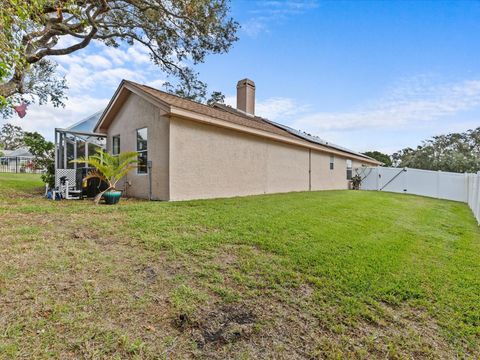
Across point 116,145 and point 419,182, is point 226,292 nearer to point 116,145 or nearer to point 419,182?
point 116,145

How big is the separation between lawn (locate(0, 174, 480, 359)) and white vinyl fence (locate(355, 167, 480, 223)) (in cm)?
1313

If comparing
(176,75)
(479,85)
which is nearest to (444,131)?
(479,85)

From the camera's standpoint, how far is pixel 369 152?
156ft

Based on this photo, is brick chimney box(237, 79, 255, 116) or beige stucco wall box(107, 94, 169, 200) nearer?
beige stucco wall box(107, 94, 169, 200)

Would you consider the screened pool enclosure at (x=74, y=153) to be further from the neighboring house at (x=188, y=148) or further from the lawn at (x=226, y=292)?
the lawn at (x=226, y=292)

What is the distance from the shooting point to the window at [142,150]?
353 inches

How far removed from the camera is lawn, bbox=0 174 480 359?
207 centimetres

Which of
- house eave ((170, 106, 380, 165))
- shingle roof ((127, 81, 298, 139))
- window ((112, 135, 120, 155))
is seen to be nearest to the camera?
house eave ((170, 106, 380, 165))

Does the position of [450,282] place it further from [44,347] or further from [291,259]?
[44,347]

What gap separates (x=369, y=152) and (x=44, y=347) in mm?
52848

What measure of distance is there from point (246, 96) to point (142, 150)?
912 cm

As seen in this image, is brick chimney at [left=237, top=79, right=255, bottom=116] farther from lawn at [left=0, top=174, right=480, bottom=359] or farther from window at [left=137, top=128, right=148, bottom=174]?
lawn at [left=0, top=174, right=480, bottom=359]

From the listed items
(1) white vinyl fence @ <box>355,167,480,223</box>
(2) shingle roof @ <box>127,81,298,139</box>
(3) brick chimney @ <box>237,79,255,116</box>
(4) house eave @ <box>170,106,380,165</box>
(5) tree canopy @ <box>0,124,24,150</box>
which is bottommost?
(1) white vinyl fence @ <box>355,167,480,223</box>

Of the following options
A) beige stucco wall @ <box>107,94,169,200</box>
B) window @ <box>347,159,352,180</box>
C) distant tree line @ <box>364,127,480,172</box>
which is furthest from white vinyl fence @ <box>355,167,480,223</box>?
distant tree line @ <box>364,127,480,172</box>
